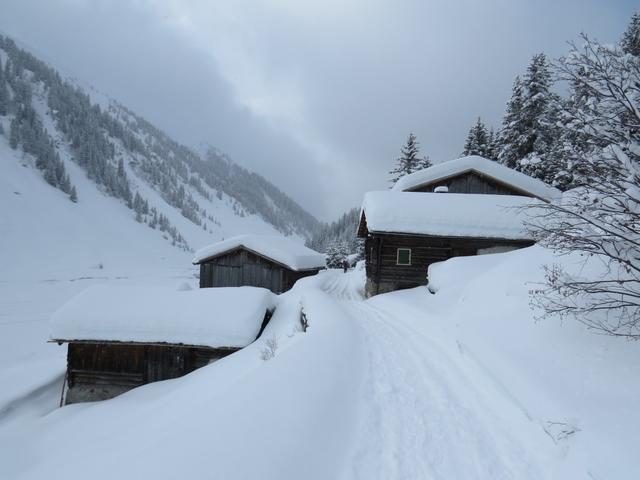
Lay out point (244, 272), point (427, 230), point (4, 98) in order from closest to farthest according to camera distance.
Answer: point (427, 230)
point (244, 272)
point (4, 98)

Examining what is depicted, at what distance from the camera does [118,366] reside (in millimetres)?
13188

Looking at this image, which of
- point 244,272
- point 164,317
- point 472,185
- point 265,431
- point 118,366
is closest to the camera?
point 265,431

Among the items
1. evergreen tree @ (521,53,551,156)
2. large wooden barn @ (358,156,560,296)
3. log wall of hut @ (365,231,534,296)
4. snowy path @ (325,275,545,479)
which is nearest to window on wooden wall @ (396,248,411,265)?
large wooden barn @ (358,156,560,296)

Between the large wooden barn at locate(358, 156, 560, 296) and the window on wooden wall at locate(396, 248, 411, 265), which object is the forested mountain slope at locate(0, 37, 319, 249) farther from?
the window on wooden wall at locate(396, 248, 411, 265)

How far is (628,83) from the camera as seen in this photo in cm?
380

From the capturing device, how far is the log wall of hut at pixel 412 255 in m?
16.6

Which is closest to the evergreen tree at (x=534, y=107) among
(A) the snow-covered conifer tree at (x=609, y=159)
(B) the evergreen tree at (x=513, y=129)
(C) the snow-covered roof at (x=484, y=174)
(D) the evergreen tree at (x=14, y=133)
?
(B) the evergreen tree at (x=513, y=129)

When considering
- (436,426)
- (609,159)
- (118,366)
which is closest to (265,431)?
(436,426)

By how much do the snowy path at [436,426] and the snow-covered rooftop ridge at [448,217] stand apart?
10.3 meters

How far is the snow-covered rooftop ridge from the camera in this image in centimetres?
1585

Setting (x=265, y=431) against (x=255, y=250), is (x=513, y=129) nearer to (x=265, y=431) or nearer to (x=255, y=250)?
(x=255, y=250)

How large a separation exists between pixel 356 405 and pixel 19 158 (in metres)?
82.6

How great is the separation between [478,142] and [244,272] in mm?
29291

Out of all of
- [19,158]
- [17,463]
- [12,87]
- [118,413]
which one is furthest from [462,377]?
[12,87]
